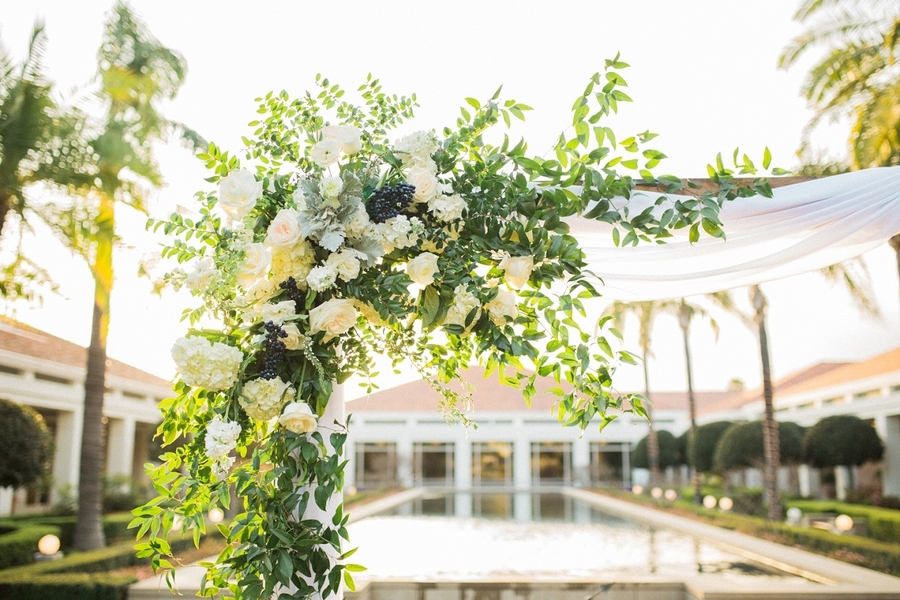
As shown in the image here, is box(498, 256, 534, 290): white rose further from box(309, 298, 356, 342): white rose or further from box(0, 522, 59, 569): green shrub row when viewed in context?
box(0, 522, 59, 569): green shrub row

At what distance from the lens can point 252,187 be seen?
2.51 meters

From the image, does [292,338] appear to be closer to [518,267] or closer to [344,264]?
[344,264]

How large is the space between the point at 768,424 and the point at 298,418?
15354mm

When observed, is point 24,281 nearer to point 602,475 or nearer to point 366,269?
point 366,269

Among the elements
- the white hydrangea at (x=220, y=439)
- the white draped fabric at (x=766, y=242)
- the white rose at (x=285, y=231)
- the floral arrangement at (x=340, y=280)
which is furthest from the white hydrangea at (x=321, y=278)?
the white draped fabric at (x=766, y=242)

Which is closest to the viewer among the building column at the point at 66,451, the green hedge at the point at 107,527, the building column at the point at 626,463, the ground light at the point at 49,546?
the ground light at the point at 49,546

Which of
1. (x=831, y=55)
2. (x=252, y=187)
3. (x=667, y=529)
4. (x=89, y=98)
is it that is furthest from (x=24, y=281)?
(x=667, y=529)

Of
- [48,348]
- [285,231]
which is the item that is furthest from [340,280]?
[48,348]

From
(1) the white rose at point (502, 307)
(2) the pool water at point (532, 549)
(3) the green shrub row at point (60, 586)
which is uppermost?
(1) the white rose at point (502, 307)

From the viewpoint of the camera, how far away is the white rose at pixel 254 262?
96.3 inches

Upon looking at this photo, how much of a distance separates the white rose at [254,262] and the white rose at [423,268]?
0.45 metres

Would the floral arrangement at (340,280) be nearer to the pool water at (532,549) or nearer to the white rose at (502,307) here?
the white rose at (502,307)

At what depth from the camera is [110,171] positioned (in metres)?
7.78

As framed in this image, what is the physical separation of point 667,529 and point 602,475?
19.7 metres
